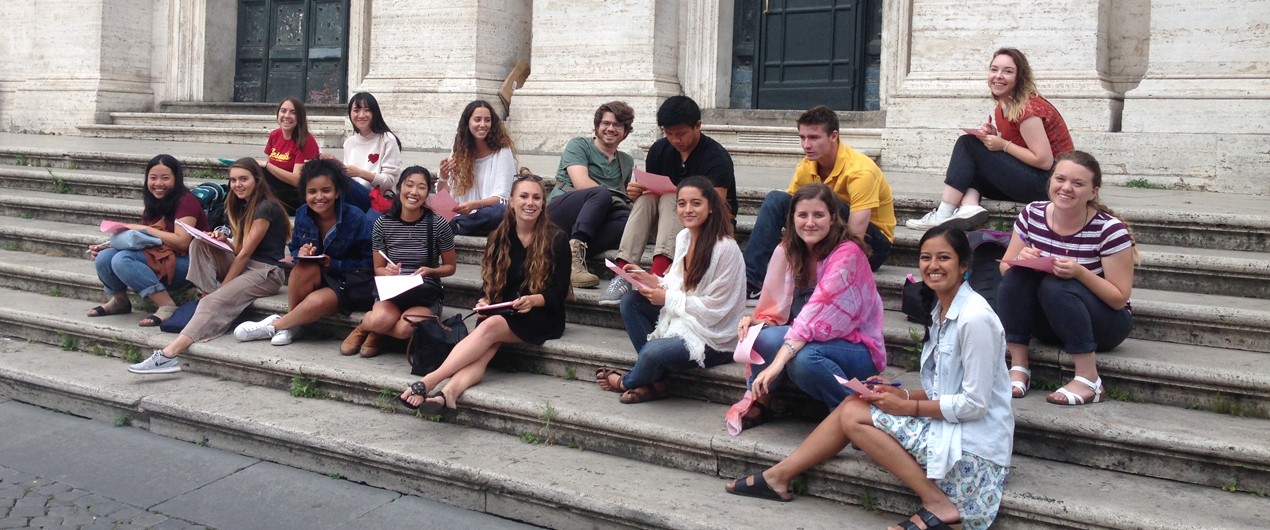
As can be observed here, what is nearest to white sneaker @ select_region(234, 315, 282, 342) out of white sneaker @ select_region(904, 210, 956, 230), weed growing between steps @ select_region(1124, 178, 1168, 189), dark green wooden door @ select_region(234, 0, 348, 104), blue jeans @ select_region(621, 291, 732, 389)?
blue jeans @ select_region(621, 291, 732, 389)

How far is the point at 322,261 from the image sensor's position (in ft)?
→ 19.4

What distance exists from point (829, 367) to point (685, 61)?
702 cm

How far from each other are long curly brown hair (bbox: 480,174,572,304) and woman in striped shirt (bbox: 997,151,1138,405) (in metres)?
2.14

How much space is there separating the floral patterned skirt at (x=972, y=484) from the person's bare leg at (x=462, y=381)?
7.17ft

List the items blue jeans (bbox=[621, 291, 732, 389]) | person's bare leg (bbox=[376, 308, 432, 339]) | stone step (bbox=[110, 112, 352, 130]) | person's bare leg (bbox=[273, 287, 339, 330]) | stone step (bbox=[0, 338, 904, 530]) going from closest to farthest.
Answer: stone step (bbox=[0, 338, 904, 530])
blue jeans (bbox=[621, 291, 732, 389])
person's bare leg (bbox=[376, 308, 432, 339])
person's bare leg (bbox=[273, 287, 339, 330])
stone step (bbox=[110, 112, 352, 130])

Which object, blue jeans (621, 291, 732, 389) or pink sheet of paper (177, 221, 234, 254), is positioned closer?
blue jeans (621, 291, 732, 389)

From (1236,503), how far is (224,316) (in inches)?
205

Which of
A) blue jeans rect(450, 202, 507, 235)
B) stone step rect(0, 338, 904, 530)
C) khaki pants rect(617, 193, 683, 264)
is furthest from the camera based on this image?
blue jeans rect(450, 202, 507, 235)

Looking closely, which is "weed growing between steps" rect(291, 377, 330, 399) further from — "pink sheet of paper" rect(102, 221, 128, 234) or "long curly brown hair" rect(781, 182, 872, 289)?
"long curly brown hair" rect(781, 182, 872, 289)

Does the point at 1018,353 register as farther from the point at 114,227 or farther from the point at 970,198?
the point at 114,227

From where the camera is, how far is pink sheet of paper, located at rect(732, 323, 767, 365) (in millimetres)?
4281

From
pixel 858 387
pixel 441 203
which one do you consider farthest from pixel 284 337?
pixel 858 387

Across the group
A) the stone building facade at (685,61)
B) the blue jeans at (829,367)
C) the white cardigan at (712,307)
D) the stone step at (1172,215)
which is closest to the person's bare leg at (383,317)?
the white cardigan at (712,307)

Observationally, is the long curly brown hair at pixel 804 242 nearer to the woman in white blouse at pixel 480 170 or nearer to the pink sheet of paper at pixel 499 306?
the pink sheet of paper at pixel 499 306
